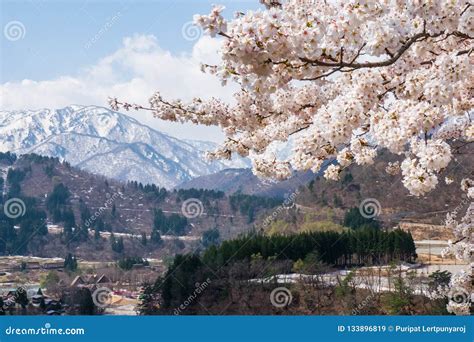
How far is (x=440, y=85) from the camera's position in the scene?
4.54 m

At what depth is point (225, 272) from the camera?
2258 inches

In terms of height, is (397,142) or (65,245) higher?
(397,142)

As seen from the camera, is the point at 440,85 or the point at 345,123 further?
the point at 345,123

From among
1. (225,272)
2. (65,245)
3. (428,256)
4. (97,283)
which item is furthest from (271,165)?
(65,245)

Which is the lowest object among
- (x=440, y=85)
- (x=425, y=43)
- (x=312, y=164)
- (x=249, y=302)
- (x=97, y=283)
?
(x=97, y=283)

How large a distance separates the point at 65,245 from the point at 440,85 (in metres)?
203

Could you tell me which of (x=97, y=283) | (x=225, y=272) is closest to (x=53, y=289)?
(x=97, y=283)

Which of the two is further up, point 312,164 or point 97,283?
point 312,164

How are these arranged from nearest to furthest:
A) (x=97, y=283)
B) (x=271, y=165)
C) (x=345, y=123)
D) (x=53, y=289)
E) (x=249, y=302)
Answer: (x=345, y=123) → (x=271, y=165) → (x=249, y=302) → (x=53, y=289) → (x=97, y=283)

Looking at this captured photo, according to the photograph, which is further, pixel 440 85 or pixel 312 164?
pixel 312 164

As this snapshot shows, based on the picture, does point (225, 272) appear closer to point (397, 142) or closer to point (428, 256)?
point (428, 256)

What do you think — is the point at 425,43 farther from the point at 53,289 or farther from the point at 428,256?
the point at 53,289

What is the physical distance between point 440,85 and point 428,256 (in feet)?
241

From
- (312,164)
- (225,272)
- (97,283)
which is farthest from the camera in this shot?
(97,283)
